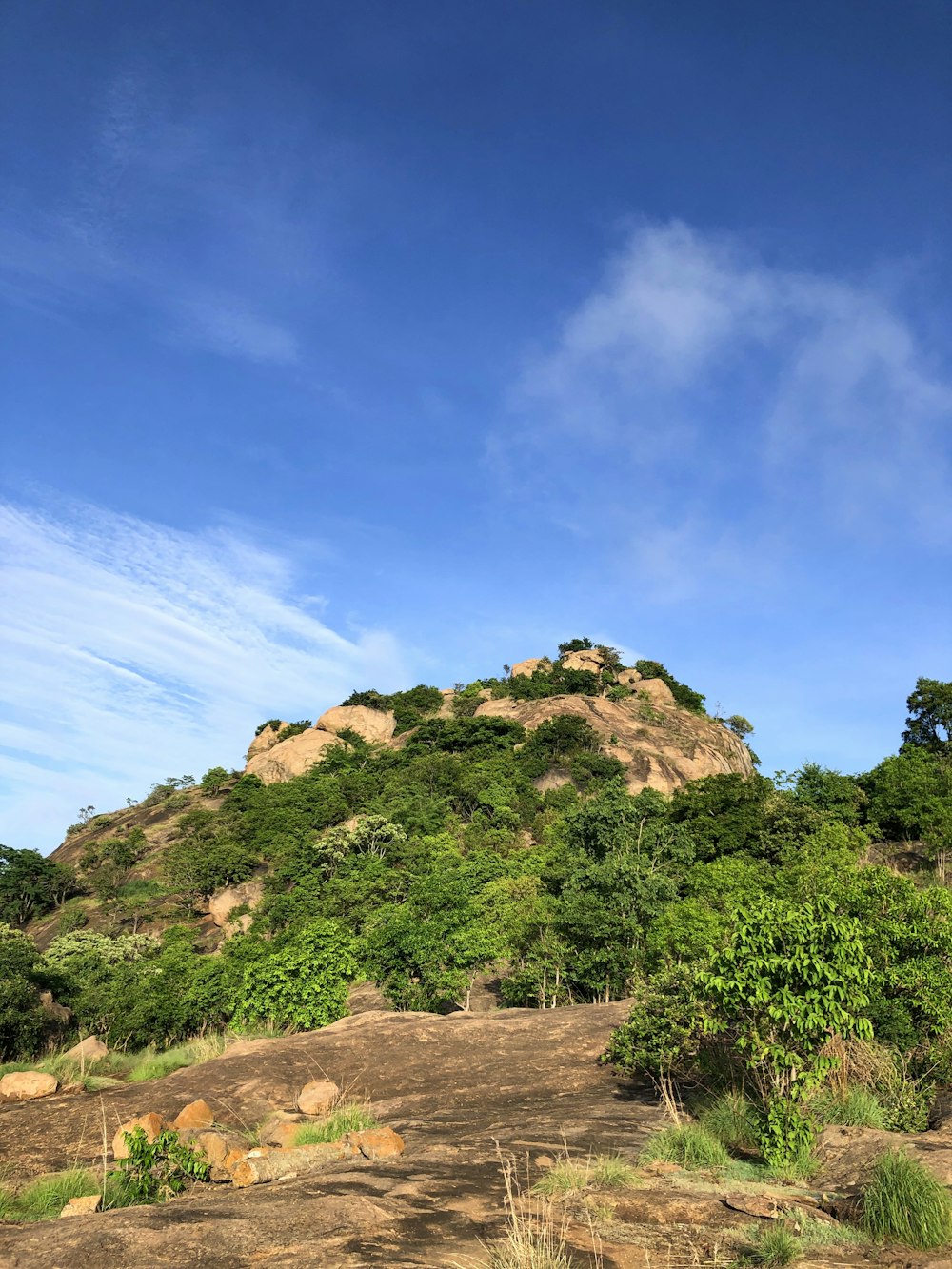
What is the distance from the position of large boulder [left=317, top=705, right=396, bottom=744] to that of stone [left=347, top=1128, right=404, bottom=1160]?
77.3m

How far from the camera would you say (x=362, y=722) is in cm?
8850

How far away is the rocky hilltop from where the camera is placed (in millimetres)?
68625

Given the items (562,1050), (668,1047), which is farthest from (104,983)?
(668,1047)

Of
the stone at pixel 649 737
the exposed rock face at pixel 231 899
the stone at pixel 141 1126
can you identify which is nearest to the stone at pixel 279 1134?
the stone at pixel 141 1126

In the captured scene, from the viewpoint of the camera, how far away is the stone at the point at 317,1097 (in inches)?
547

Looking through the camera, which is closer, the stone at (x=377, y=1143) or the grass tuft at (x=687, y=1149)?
the grass tuft at (x=687, y=1149)

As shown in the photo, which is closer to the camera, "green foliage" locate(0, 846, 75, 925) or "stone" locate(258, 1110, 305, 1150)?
"stone" locate(258, 1110, 305, 1150)

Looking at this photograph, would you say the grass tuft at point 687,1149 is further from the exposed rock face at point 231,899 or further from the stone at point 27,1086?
the exposed rock face at point 231,899

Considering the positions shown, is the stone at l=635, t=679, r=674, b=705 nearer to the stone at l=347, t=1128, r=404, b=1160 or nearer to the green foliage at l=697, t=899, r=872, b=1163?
the green foliage at l=697, t=899, r=872, b=1163

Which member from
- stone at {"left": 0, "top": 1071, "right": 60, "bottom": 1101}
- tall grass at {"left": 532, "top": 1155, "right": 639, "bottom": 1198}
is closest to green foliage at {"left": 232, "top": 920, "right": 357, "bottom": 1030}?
stone at {"left": 0, "top": 1071, "right": 60, "bottom": 1101}

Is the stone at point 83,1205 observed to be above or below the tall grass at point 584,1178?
below

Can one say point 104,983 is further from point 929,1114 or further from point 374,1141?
point 929,1114

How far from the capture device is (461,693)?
9306 centimetres

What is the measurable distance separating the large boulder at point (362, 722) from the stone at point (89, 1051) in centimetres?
6273
